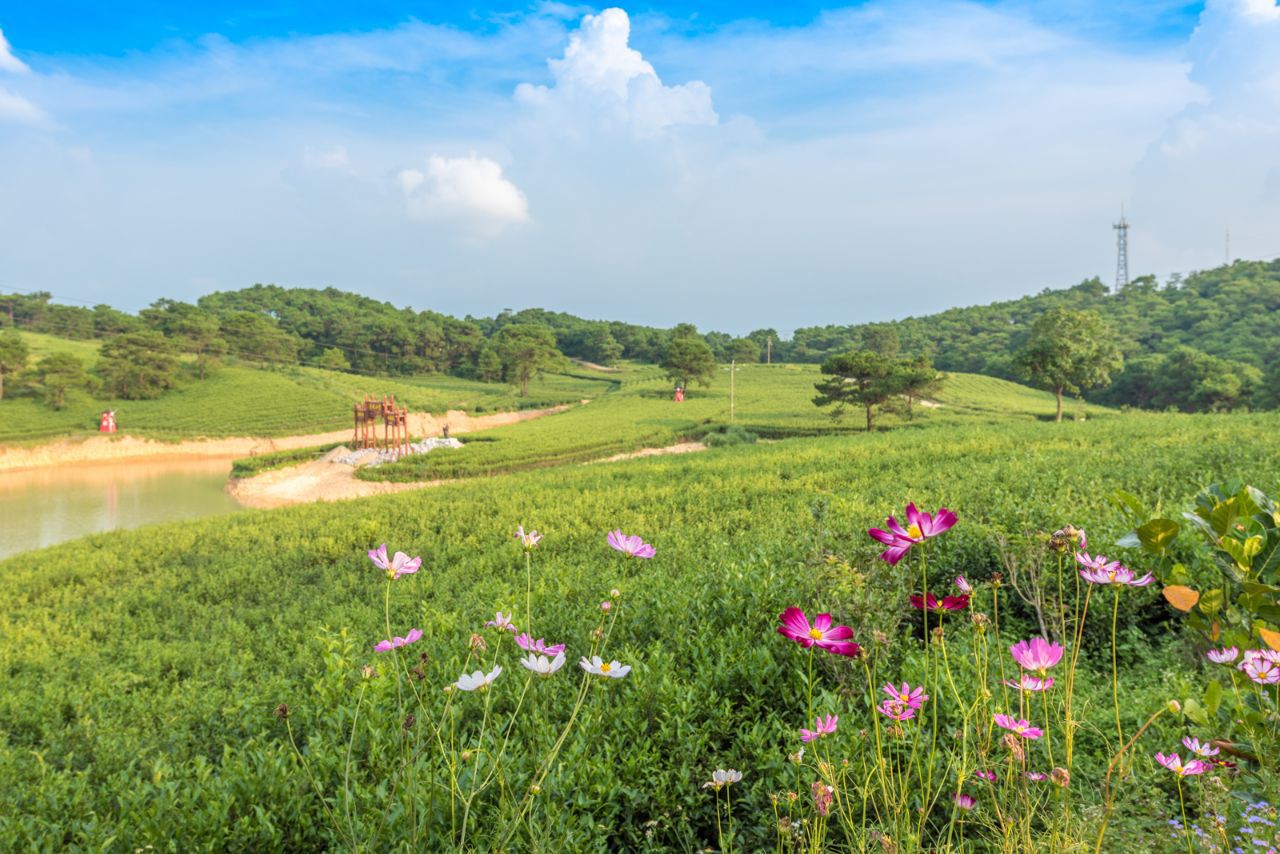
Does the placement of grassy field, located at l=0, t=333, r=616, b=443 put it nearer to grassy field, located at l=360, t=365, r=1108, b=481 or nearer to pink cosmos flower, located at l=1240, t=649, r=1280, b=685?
grassy field, located at l=360, t=365, r=1108, b=481

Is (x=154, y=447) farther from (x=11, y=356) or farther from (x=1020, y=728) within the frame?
(x=1020, y=728)

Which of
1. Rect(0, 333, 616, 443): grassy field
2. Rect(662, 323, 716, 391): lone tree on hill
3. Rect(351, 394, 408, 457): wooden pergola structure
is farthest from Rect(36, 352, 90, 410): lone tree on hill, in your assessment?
Rect(662, 323, 716, 391): lone tree on hill

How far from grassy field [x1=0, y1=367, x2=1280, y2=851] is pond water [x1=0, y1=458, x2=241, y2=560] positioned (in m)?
8.01

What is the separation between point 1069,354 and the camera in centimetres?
2725

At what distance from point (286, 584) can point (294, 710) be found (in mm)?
5627

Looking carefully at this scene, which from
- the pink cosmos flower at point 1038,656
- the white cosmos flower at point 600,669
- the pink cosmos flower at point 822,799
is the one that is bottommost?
the pink cosmos flower at point 822,799

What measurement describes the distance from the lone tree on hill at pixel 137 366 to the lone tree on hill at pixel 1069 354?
49.4 metres

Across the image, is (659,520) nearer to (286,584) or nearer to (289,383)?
(286,584)

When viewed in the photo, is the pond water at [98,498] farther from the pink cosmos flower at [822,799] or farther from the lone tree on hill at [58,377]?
the pink cosmos flower at [822,799]

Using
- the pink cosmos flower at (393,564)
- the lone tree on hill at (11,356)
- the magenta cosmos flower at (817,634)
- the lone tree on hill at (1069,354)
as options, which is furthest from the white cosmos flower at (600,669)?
the lone tree on hill at (11,356)

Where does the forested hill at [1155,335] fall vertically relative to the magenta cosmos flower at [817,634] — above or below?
above

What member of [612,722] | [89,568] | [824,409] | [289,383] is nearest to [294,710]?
[612,722]

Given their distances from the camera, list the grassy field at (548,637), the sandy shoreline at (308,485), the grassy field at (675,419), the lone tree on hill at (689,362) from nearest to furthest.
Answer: the grassy field at (548,637), the sandy shoreline at (308,485), the grassy field at (675,419), the lone tree on hill at (689,362)

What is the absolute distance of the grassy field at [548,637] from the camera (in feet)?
7.19
